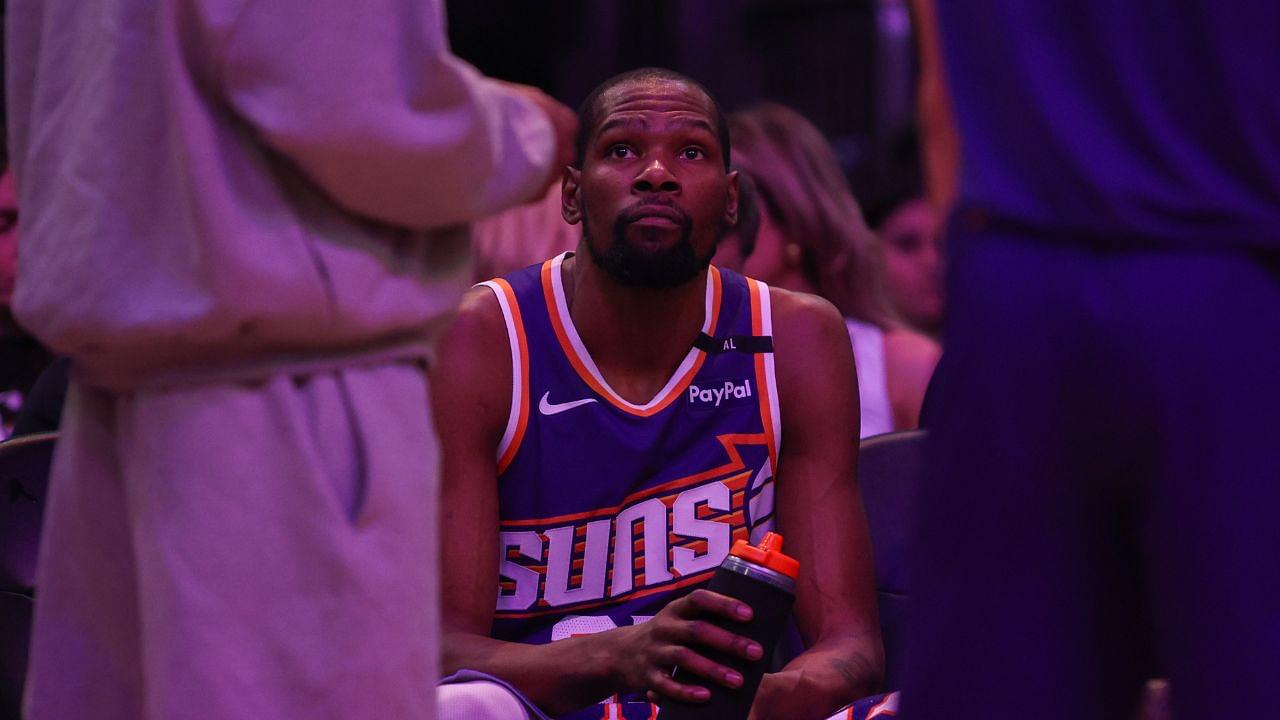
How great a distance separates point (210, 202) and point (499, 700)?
3.66ft

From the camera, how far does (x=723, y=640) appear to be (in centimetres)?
224

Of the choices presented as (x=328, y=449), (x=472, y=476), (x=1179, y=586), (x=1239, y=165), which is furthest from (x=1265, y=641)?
(x=472, y=476)

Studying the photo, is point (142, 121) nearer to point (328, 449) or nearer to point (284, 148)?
point (284, 148)

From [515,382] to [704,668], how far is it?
771 mm

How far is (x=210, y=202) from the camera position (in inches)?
61.9

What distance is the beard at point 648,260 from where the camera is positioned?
285cm

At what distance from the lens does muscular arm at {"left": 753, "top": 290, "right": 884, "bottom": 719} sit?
274 centimetres

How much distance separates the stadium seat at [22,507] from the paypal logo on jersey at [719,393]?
3.80ft

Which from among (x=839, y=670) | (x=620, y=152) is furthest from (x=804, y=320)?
(x=839, y=670)

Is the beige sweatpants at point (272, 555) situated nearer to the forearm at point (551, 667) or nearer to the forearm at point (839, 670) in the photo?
the forearm at point (551, 667)

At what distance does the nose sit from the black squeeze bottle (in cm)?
85

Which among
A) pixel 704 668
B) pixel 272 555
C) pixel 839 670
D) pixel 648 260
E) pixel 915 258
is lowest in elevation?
pixel 839 670

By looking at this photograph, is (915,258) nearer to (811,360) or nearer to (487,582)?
(811,360)

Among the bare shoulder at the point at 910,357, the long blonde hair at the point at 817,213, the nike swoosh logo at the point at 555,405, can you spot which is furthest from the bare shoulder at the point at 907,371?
the nike swoosh logo at the point at 555,405
